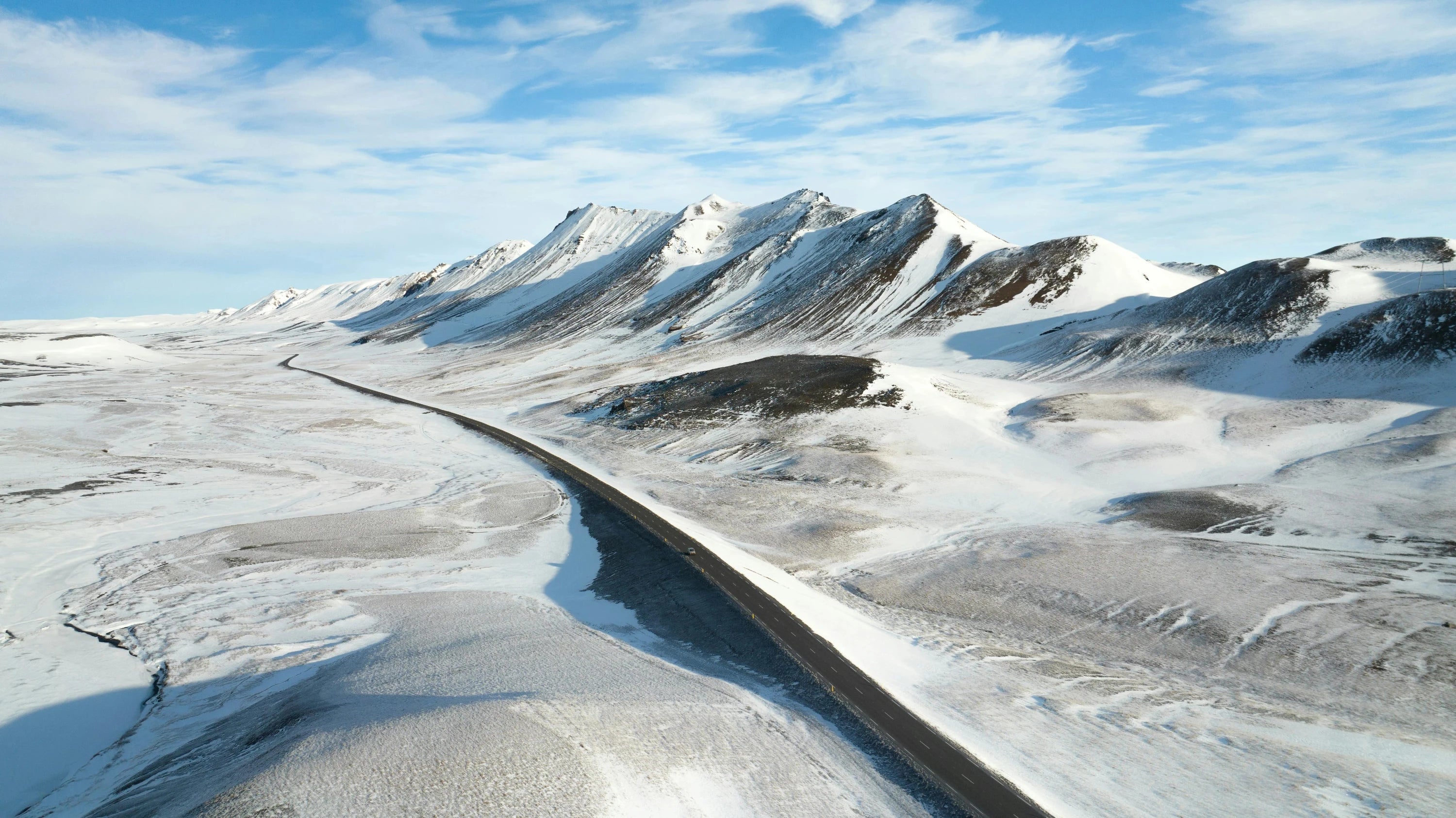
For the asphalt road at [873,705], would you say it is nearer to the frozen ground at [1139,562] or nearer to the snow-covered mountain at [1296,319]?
the frozen ground at [1139,562]

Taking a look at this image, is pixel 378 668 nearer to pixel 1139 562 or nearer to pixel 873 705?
pixel 873 705

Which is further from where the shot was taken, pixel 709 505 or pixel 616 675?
pixel 709 505

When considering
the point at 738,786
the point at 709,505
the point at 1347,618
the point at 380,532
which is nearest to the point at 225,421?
the point at 380,532

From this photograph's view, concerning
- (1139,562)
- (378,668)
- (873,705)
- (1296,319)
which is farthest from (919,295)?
(378,668)

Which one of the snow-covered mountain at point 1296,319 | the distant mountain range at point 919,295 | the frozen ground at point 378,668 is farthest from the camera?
the distant mountain range at point 919,295

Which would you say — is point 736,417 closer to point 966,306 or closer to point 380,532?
point 380,532

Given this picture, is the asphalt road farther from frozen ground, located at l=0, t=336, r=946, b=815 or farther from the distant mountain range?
the distant mountain range

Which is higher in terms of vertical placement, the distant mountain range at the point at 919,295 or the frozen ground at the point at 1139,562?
the distant mountain range at the point at 919,295

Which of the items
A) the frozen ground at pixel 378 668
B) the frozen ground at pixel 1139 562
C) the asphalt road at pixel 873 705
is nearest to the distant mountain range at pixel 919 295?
the frozen ground at pixel 1139 562
